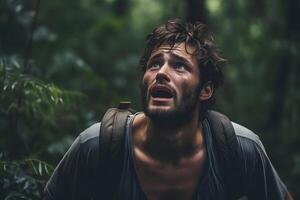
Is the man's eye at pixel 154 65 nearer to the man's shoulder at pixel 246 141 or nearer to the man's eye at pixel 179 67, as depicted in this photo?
the man's eye at pixel 179 67

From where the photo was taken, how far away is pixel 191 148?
179 inches

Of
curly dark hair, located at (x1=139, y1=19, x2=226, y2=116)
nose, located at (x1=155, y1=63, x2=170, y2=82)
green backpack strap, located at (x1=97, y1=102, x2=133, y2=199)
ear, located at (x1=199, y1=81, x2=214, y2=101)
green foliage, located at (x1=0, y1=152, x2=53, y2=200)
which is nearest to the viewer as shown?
green backpack strap, located at (x1=97, y1=102, x2=133, y2=199)

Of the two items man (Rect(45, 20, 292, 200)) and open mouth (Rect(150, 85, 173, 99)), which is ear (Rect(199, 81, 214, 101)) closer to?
man (Rect(45, 20, 292, 200))

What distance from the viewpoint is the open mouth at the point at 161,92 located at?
4320 millimetres

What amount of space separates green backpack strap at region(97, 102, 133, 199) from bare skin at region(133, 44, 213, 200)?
0.65 ft

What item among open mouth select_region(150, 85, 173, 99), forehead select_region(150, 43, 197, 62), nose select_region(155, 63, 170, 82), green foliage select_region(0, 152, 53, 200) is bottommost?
green foliage select_region(0, 152, 53, 200)

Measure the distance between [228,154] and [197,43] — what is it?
2.68 feet

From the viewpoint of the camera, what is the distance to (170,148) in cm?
450

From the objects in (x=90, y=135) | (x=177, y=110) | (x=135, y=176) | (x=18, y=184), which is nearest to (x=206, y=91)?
(x=177, y=110)

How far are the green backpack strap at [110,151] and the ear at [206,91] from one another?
0.63 metres

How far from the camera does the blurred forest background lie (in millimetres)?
5754

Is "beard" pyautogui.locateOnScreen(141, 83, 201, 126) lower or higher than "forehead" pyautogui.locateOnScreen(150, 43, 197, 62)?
lower

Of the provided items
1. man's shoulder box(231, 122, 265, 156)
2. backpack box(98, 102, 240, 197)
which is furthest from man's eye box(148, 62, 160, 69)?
man's shoulder box(231, 122, 265, 156)

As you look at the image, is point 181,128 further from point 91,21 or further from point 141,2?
point 141,2
